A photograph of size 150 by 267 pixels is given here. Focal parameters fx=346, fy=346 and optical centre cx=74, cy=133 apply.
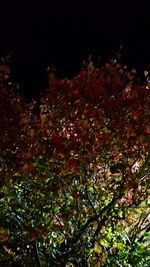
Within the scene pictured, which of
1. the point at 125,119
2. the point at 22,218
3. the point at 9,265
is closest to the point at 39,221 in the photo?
the point at 22,218

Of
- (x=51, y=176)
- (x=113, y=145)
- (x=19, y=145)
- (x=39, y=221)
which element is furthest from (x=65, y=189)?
(x=19, y=145)

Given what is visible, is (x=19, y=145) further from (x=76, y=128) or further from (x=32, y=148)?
(x=76, y=128)

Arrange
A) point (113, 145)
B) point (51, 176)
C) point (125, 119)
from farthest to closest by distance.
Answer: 1. point (125, 119)
2. point (113, 145)
3. point (51, 176)

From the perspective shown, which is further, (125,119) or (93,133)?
(125,119)

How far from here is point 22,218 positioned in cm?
991

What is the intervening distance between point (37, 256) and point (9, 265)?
1457 millimetres

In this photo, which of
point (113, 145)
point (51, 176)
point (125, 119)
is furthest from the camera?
point (125, 119)

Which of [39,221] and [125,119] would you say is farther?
[125,119]

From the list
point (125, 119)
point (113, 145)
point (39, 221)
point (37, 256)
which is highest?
point (125, 119)

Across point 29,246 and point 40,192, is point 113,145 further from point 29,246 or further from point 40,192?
point 29,246

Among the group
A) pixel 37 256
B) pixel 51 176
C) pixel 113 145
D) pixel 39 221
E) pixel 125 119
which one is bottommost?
pixel 37 256

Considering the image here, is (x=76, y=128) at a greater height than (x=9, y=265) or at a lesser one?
greater

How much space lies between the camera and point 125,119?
10.8 metres

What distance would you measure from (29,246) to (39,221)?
43.3 inches
